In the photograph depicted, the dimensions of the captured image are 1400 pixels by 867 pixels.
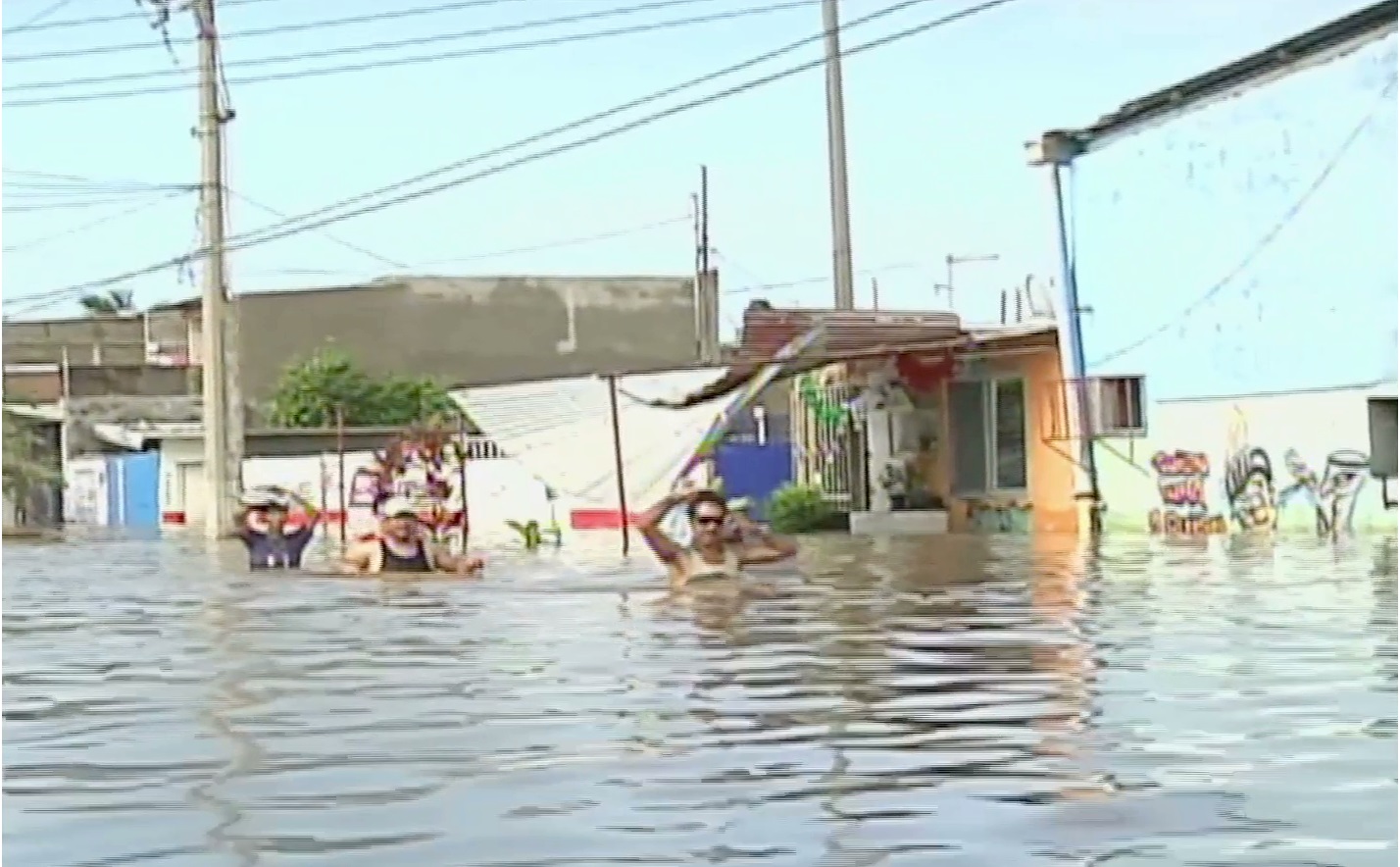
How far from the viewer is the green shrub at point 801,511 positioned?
40.3 meters

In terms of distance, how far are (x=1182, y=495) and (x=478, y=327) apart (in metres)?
41.2

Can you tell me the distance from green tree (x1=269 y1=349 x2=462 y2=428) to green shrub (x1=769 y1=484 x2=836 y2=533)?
22595 mm

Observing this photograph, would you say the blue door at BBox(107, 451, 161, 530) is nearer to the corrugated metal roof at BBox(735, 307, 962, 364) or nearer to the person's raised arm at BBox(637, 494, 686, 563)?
the corrugated metal roof at BBox(735, 307, 962, 364)

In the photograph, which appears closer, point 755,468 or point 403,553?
point 403,553

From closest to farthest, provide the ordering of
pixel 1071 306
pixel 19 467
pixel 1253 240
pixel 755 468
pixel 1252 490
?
pixel 1253 240
pixel 1252 490
pixel 1071 306
pixel 755 468
pixel 19 467

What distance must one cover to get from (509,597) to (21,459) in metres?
39.7

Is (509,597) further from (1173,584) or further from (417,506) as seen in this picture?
(417,506)

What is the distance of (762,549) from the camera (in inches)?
911

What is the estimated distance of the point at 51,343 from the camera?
8275 cm

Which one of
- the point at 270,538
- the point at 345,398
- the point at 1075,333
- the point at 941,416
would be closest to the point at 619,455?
the point at 270,538

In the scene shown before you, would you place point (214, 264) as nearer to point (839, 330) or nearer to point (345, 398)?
point (839, 330)

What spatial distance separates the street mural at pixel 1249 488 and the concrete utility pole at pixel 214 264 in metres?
17.4

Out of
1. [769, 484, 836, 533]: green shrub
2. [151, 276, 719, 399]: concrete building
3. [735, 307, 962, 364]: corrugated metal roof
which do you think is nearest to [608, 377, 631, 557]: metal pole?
[735, 307, 962, 364]: corrugated metal roof

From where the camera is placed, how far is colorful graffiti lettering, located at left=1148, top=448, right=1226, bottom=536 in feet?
105
